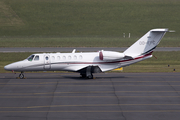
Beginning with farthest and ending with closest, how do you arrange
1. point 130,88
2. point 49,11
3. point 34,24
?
point 49,11 → point 34,24 → point 130,88

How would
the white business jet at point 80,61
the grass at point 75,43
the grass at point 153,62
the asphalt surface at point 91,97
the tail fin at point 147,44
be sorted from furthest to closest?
the grass at point 75,43 < the grass at point 153,62 < the tail fin at point 147,44 < the white business jet at point 80,61 < the asphalt surface at point 91,97

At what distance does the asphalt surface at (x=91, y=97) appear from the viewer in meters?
17.7

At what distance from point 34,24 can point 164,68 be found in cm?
6281

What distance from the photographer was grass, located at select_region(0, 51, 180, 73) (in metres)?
35.4

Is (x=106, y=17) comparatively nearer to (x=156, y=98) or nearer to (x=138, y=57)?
(x=138, y=57)

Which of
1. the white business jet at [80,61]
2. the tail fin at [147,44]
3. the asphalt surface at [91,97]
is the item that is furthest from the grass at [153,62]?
the white business jet at [80,61]

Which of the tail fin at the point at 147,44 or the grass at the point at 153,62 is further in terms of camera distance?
the grass at the point at 153,62

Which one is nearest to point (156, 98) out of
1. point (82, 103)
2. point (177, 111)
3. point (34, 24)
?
point (177, 111)

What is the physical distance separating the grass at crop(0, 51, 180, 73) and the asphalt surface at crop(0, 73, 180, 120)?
444cm

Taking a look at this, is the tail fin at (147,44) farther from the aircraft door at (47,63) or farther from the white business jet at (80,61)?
the aircraft door at (47,63)

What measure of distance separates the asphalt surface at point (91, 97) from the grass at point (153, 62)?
4.44 metres

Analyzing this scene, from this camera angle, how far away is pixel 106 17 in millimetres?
96000

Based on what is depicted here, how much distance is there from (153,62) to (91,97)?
22.0 meters

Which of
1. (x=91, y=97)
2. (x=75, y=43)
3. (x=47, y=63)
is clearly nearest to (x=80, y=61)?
(x=47, y=63)
